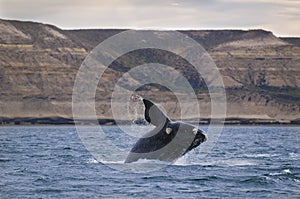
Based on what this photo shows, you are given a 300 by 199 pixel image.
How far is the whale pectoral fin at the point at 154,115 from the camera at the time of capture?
82.8 ft

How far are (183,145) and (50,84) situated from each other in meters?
136

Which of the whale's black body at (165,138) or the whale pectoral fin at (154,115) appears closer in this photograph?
the whale's black body at (165,138)

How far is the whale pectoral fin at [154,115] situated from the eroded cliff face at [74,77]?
123419 millimetres

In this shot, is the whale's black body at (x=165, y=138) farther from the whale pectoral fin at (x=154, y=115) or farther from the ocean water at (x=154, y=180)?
the ocean water at (x=154, y=180)

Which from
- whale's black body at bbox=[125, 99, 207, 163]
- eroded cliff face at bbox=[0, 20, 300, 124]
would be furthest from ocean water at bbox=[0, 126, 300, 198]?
eroded cliff face at bbox=[0, 20, 300, 124]

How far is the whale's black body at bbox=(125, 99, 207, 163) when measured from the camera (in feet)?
81.5

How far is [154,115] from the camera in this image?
83.5 ft

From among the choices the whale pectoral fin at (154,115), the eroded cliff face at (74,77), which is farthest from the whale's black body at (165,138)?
the eroded cliff face at (74,77)

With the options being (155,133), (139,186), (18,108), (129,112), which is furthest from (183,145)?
(129,112)

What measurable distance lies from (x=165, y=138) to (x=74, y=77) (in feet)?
456

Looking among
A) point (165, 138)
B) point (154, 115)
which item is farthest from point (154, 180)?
point (154, 115)

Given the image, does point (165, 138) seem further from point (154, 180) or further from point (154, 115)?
point (154, 180)

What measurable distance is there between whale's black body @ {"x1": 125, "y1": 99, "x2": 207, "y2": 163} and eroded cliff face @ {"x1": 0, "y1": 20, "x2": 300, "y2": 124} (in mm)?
122551

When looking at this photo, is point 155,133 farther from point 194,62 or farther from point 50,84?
point 194,62
